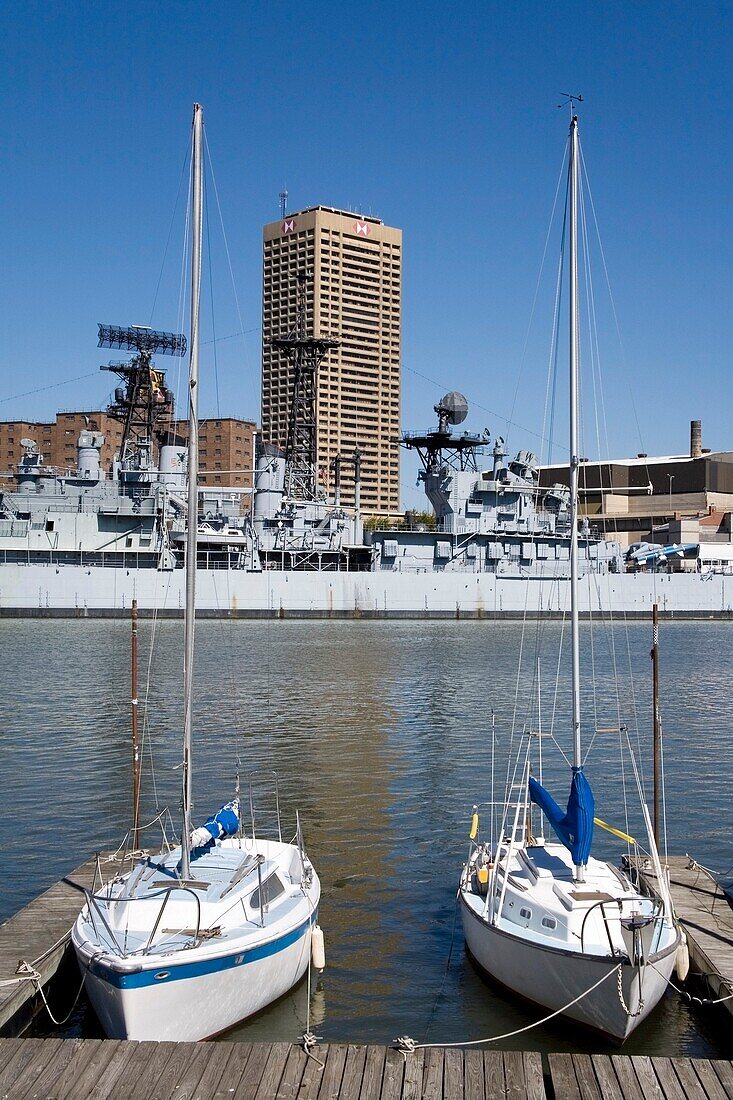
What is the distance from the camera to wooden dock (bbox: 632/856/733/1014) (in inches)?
410

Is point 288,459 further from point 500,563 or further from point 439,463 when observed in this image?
point 500,563

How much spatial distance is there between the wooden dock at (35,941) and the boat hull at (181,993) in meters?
0.71

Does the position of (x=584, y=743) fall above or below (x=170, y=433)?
below

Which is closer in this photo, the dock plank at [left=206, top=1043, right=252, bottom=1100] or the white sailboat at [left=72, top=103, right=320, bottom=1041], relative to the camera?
the dock plank at [left=206, top=1043, right=252, bottom=1100]

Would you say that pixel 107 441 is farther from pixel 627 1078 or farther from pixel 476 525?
pixel 627 1078

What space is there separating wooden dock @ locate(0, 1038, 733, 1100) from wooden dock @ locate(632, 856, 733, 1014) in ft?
6.59

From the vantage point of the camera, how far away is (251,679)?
1398 inches

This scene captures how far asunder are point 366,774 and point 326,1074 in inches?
489

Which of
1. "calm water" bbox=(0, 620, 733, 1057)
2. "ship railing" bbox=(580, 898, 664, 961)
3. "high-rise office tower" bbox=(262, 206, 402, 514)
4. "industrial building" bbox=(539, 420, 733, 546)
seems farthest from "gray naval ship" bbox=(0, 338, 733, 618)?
"high-rise office tower" bbox=(262, 206, 402, 514)

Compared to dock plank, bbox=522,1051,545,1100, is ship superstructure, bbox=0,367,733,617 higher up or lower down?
higher up

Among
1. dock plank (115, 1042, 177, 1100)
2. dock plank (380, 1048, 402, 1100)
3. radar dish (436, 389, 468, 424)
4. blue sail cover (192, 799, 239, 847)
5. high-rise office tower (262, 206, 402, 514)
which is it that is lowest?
dock plank (380, 1048, 402, 1100)

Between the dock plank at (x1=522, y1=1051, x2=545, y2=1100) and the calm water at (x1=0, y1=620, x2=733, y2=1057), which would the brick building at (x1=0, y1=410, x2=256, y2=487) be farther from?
the dock plank at (x1=522, y1=1051, x2=545, y2=1100)

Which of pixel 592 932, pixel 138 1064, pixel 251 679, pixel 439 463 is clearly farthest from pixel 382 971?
pixel 439 463

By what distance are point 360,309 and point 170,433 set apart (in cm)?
9904
